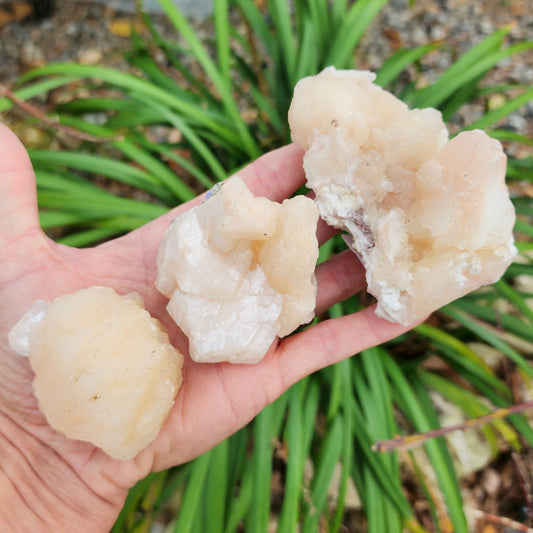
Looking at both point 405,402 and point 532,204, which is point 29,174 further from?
point 532,204

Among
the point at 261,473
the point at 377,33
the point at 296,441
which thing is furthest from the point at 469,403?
the point at 377,33

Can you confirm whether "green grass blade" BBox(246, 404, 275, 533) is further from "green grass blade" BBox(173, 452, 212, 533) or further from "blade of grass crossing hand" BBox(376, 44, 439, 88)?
"blade of grass crossing hand" BBox(376, 44, 439, 88)

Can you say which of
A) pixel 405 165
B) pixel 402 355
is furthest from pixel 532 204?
pixel 405 165

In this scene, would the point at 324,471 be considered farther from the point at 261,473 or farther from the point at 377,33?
the point at 377,33

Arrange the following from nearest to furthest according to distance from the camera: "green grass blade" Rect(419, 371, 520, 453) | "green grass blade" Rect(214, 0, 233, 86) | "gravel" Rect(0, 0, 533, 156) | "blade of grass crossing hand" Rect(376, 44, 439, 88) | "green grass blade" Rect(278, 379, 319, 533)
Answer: "green grass blade" Rect(278, 379, 319, 533) < "green grass blade" Rect(419, 371, 520, 453) < "green grass blade" Rect(214, 0, 233, 86) < "blade of grass crossing hand" Rect(376, 44, 439, 88) < "gravel" Rect(0, 0, 533, 156)

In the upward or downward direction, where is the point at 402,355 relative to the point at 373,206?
downward

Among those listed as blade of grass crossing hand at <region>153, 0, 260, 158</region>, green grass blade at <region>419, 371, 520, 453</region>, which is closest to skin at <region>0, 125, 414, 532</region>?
green grass blade at <region>419, 371, 520, 453</region>

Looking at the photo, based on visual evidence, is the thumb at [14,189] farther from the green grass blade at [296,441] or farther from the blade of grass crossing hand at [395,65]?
the blade of grass crossing hand at [395,65]

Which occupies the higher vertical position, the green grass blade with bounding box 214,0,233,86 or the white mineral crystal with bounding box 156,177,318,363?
the green grass blade with bounding box 214,0,233,86
